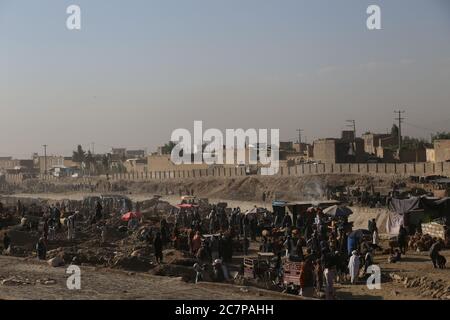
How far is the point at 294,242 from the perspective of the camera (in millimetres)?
17828

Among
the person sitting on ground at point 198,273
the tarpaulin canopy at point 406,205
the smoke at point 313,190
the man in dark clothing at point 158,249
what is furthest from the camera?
the smoke at point 313,190

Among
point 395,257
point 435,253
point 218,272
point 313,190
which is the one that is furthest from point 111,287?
point 313,190

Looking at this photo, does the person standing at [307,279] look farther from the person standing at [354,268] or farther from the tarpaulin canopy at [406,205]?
the tarpaulin canopy at [406,205]

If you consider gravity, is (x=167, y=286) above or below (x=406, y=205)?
below

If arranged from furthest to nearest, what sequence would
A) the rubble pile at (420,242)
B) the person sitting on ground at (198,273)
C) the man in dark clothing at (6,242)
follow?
1. the man in dark clothing at (6,242)
2. the rubble pile at (420,242)
3. the person sitting on ground at (198,273)

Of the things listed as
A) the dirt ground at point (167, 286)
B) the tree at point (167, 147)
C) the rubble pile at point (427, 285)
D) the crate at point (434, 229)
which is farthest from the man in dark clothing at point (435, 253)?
the tree at point (167, 147)

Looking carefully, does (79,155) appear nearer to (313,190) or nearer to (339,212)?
(313,190)

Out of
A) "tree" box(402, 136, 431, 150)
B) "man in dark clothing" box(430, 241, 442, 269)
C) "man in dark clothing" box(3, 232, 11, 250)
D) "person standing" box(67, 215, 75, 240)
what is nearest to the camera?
"man in dark clothing" box(430, 241, 442, 269)

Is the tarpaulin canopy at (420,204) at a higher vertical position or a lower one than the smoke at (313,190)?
higher

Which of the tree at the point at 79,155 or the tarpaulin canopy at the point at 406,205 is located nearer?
the tarpaulin canopy at the point at 406,205

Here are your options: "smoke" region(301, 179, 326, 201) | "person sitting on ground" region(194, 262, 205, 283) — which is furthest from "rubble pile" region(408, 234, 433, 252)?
"smoke" region(301, 179, 326, 201)

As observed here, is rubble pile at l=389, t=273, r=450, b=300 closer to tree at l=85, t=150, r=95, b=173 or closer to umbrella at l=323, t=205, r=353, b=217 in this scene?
umbrella at l=323, t=205, r=353, b=217

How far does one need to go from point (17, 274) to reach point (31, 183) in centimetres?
7963
